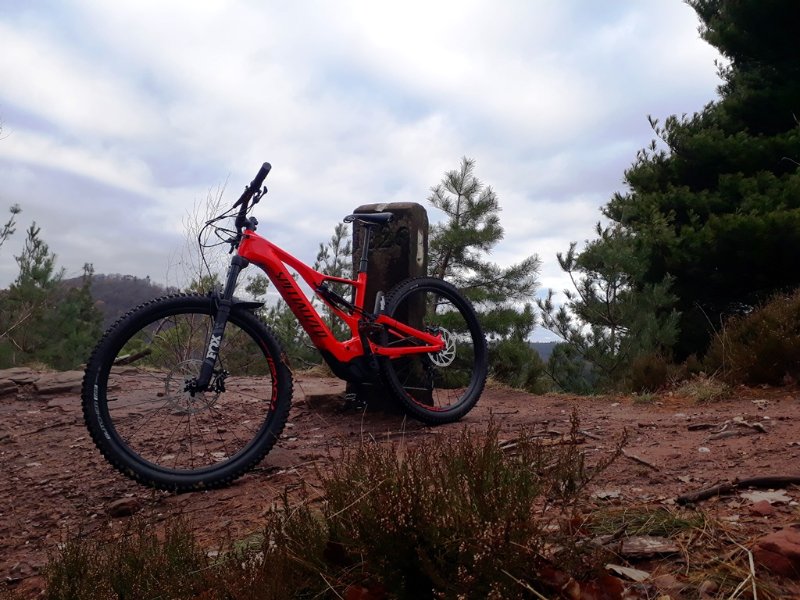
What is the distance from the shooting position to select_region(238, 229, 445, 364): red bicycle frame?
3895 millimetres

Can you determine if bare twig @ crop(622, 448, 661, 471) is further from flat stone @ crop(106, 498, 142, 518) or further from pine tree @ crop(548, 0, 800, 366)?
pine tree @ crop(548, 0, 800, 366)

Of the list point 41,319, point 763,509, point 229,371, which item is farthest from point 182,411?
point 41,319

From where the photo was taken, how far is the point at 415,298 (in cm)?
493

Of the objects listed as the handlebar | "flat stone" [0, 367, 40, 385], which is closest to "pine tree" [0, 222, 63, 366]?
"flat stone" [0, 367, 40, 385]

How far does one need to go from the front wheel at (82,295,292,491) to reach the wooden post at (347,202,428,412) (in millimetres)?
825

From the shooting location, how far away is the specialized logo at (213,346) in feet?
11.7

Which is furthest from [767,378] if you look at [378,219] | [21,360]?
[21,360]

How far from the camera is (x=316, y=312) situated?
4141 millimetres

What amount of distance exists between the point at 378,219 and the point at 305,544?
2.94 metres

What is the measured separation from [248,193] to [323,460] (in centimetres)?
157

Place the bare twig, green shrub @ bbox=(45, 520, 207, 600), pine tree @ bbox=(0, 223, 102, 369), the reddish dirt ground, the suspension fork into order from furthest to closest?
pine tree @ bbox=(0, 223, 102, 369)
the suspension fork
the bare twig
the reddish dirt ground
green shrub @ bbox=(45, 520, 207, 600)

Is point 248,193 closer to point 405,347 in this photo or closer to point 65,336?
point 405,347

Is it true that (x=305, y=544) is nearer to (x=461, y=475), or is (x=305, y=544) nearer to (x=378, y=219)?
(x=461, y=475)

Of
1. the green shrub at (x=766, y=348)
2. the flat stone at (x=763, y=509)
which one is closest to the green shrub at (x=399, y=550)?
the flat stone at (x=763, y=509)
